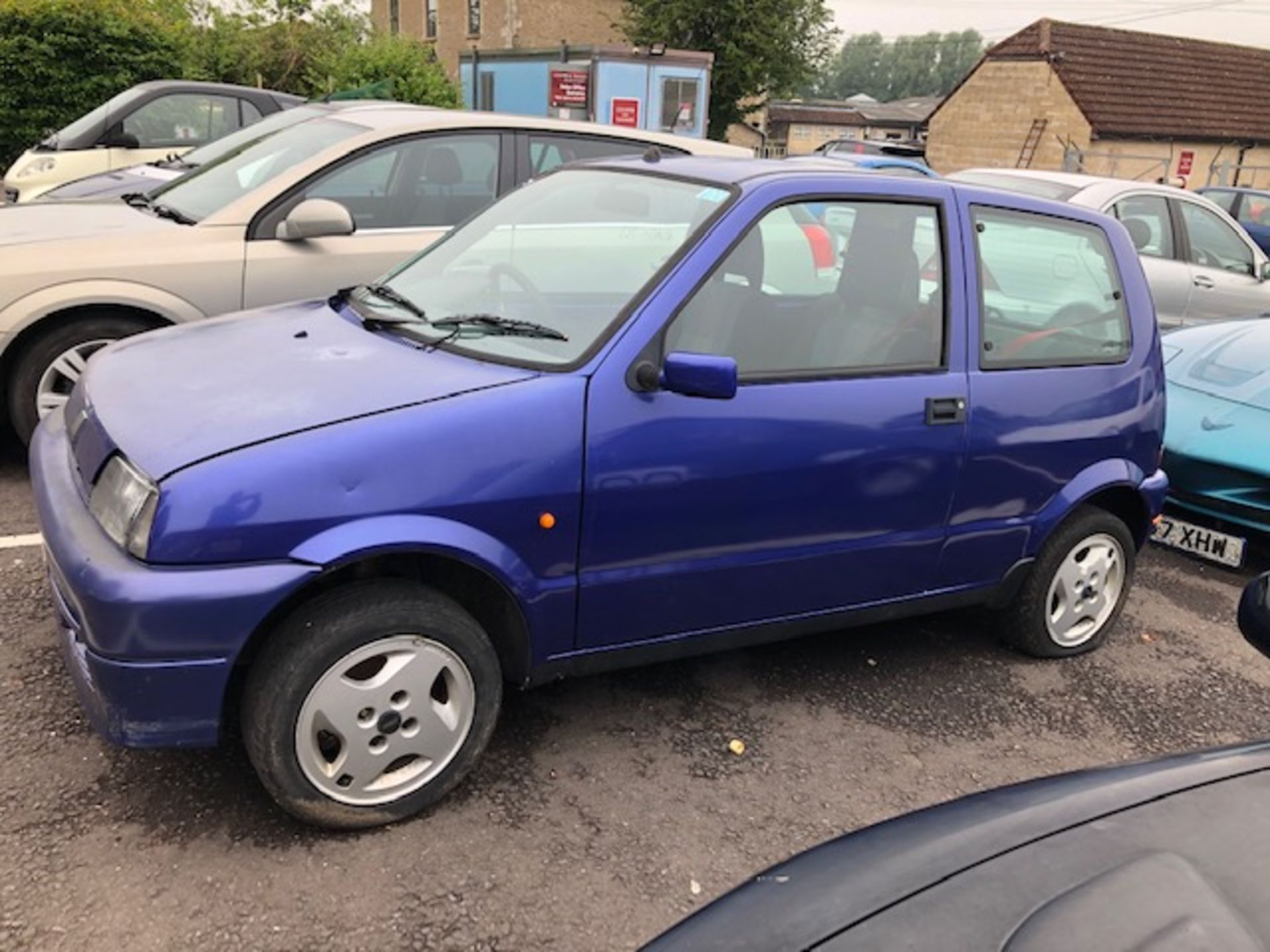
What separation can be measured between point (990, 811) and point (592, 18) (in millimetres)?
39030

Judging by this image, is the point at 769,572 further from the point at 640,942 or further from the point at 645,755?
the point at 640,942

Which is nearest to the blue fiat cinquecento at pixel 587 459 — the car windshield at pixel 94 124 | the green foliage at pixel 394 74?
the car windshield at pixel 94 124

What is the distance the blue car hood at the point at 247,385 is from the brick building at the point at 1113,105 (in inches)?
1049

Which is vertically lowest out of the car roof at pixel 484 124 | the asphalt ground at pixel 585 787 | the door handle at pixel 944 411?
the asphalt ground at pixel 585 787

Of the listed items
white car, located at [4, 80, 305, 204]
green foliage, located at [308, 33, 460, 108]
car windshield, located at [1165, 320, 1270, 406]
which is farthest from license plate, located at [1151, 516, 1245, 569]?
green foliage, located at [308, 33, 460, 108]

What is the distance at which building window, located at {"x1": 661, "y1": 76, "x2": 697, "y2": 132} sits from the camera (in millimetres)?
20000

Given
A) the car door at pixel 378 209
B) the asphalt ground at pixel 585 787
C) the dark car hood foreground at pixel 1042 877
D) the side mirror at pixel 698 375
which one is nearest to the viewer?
the dark car hood foreground at pixel 1042 877

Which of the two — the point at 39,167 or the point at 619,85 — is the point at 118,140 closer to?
the point at 39,167

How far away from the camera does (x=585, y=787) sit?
3.04 m

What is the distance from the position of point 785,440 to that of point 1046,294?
1384 millimetres

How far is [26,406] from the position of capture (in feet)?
15.3

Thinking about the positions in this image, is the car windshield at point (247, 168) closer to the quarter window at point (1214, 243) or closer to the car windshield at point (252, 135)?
the car windshield at point (252, 135)

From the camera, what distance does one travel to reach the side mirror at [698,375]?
281cm

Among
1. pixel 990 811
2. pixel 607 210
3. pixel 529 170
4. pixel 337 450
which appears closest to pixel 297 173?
pixel 529 170
